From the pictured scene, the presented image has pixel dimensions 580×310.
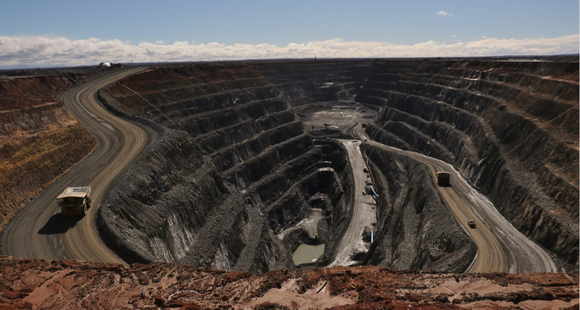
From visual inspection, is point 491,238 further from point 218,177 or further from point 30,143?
point 30,143

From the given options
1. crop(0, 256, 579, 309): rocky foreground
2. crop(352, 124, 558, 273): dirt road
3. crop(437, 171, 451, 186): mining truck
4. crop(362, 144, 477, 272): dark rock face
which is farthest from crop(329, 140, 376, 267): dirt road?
crop(0, 256, 579, 309): rocky foreground

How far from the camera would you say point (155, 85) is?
7469 centimetres

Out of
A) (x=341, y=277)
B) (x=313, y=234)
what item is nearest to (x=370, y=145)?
(x=313, y=234)

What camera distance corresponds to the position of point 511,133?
A: 55.6 metres

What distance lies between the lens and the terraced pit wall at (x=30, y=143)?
33719 mm

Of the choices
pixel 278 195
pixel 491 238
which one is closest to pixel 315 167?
pixel 278 195

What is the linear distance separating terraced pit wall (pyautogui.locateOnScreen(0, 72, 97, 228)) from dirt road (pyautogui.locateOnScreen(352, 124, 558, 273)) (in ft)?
153

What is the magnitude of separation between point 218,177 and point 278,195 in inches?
880

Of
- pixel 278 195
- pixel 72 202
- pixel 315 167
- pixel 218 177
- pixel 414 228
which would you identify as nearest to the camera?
pixel 72 202

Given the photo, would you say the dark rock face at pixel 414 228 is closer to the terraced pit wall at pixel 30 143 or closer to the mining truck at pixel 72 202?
the mining truck at pixel 72 202

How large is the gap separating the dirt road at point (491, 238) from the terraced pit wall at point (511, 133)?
1.36 metres

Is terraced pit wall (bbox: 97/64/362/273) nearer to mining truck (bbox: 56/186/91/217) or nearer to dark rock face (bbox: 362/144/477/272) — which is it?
mining truck (bbox: 56/186/91/217)

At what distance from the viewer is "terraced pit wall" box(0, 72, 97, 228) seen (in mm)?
33719

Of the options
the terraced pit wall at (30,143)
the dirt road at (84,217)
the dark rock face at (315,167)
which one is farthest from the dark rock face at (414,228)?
the terraced pit wall at (30,143)
